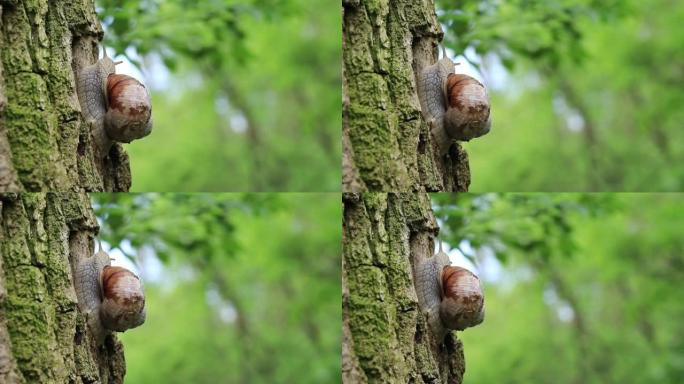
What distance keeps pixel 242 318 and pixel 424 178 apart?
174 centimetres

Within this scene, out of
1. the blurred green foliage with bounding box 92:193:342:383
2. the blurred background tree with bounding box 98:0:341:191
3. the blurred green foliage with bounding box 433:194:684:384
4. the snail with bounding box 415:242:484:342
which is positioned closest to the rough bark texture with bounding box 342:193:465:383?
the snail with bounding box 415:242:484:342

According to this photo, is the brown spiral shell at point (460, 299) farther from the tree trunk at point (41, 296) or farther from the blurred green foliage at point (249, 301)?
the blurred green foliage at point (249, 301)

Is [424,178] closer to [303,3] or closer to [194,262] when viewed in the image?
[194,262]

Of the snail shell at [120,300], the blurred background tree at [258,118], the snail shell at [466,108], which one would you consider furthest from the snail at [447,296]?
the blurred background tree at [258,118]

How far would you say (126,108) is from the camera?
2.02m

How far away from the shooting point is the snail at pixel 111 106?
2021mm

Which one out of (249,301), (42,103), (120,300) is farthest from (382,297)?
(249,301)

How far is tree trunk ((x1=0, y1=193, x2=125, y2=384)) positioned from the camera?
6.23 ft

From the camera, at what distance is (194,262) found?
3.44m

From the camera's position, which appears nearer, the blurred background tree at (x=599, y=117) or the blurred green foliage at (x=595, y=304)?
the blurred green foliage at (x=595, y=304)

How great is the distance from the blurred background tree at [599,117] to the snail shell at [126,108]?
294cm

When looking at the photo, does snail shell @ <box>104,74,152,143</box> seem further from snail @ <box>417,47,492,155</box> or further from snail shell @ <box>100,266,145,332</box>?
snail @ <box>417,47,492,155</box>

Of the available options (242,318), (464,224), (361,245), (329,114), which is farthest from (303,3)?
(361,245)

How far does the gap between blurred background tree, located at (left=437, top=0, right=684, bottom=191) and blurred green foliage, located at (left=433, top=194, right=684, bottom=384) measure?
1.44 feet
